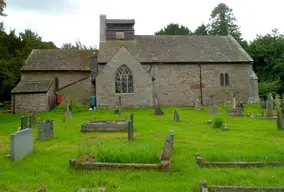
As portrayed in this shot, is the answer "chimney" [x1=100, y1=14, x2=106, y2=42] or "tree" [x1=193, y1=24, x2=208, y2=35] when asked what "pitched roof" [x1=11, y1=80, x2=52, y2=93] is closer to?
"chimney" [x1=100, y1=14, x2=106, y2=42]

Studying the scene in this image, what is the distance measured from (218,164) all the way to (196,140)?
136 inches

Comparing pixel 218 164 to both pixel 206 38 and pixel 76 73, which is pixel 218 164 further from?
pixel 206 38

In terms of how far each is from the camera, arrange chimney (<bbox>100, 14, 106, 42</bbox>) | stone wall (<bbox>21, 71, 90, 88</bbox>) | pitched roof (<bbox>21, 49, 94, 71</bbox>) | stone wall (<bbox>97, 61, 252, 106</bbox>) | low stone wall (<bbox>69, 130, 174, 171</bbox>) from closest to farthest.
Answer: low stone wall (<bbox>69, 130, 174, 171</bbox>), stone wall (<bbox>21, 71, 90, 88</bbox>), pitched roof (<bbox>21, 49, 94, 71</bbox>), stone wall (<bbox>97, 61, 252, 106</bbox>), chimney (<bbox>100, 14, 106, 42</bbox>)

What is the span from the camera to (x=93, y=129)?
41.8 ft

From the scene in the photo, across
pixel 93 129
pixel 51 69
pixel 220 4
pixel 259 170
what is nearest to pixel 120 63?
pixel 51 69

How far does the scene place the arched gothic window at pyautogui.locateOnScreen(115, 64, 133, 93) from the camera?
25.8 meters

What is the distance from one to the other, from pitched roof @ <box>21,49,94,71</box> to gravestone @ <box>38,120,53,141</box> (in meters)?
18.9

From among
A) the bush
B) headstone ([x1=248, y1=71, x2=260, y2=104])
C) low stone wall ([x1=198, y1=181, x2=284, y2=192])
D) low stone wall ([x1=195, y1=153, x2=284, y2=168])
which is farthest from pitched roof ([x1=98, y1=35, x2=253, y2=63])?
low stone wall ([x1=198, y1=181, x2=284, y2=192])

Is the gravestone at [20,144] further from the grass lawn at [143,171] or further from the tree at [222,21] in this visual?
the tree at [222,21]

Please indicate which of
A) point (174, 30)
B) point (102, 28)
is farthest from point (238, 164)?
point (174, 30)

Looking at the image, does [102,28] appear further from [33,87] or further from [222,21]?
[222,21]

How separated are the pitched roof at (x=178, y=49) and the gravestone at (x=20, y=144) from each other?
2004 centimetres

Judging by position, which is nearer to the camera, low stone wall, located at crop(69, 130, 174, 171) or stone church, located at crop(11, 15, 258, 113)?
low stone wall, located at crop(69, 130, 174, 171)

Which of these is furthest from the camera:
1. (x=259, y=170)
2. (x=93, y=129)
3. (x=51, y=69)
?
(x=51, y=69)
